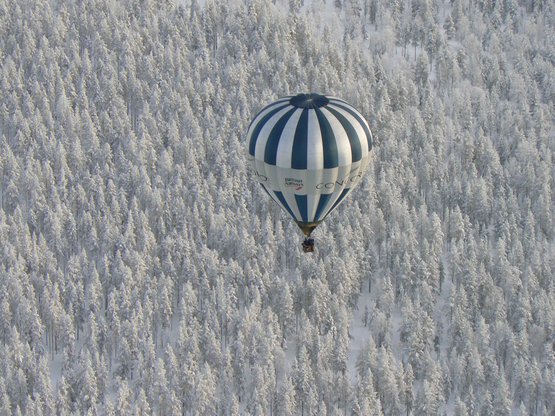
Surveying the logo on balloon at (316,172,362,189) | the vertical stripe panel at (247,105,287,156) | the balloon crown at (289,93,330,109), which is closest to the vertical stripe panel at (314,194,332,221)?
the logo on balloon at (316,172,362,189)

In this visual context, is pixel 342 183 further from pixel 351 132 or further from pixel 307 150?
pixel 307 150

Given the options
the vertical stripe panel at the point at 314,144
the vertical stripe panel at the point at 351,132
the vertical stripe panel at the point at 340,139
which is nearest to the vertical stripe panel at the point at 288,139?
the vertical stripe panel at the point at 314,144

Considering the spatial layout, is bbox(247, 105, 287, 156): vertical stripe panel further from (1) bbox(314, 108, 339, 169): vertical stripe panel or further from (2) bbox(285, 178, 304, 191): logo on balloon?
(2) bbox(285, 178, 304, 191): logo on balloon

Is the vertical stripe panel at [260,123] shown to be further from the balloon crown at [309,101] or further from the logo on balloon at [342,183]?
the logo on balloon at [342,183]

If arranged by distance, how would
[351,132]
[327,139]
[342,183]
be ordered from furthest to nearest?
1. [342,183]
2. [351,132]
3. [327,139]

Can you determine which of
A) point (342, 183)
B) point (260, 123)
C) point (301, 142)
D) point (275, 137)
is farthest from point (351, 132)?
point (260, 123)

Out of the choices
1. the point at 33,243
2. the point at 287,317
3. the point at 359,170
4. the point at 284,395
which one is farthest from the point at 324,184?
the point at 33,243

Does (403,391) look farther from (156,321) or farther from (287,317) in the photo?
(156,321)

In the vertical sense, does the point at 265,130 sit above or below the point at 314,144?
above
